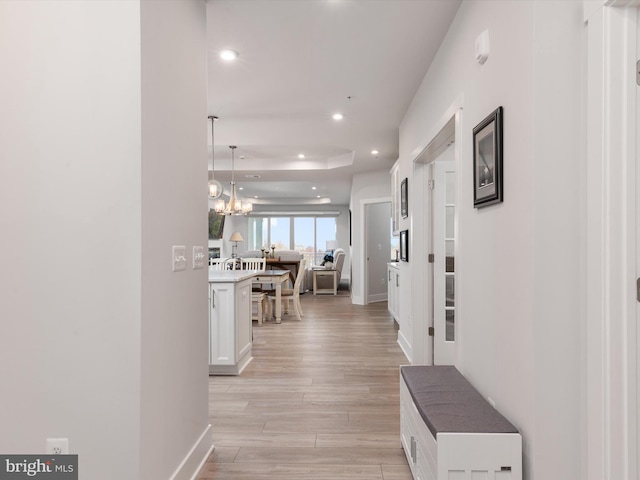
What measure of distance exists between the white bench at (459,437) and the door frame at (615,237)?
1.01 ft

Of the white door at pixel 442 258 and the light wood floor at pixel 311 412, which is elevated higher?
the white door at pixel 442 258

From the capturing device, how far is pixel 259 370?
4.03 meters

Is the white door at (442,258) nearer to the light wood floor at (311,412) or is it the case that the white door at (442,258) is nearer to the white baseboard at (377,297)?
the light wood floor at (311,412)

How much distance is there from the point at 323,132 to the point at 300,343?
269 cm

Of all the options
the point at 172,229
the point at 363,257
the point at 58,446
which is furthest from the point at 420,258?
the point at 363,257

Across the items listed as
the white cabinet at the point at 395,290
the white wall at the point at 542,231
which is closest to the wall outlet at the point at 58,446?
the white wall at the point at 542,231

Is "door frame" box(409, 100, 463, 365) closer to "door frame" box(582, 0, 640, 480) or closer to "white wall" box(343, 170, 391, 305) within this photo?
"door frame" box(582, 0, 640, 480)

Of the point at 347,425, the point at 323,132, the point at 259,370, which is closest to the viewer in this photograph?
the point at 347,425

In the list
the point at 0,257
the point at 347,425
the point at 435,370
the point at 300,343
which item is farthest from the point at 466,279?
the point at 300,343

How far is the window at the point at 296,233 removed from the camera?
47.5 ft

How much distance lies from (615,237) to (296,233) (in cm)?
1323

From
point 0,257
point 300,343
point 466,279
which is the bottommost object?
point 300,343

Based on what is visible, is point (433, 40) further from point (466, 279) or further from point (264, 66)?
point (466, 279)

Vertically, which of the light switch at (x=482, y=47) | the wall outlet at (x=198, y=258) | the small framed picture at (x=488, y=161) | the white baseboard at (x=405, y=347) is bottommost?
the white baseboard at (x=405, y=347)
